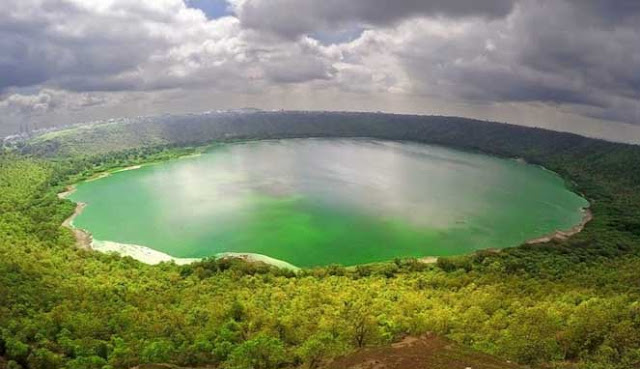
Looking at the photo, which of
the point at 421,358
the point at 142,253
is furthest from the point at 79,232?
the point at 421,358

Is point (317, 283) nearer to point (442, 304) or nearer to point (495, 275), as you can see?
point (442, 304)

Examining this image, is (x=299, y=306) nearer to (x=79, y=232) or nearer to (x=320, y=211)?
(x=79, y=232)

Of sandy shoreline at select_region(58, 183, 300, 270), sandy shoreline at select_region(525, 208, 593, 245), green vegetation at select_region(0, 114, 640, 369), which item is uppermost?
sandy shoreline at select_region(525, 208, 593, 245)

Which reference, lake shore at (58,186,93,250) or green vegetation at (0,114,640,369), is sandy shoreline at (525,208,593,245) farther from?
lake shore at (58,186,93,250)

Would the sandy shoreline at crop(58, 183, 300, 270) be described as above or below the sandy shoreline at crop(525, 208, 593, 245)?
below

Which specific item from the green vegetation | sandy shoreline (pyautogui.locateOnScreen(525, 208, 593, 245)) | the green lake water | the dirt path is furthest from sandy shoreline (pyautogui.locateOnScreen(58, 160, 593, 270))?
the dirt path

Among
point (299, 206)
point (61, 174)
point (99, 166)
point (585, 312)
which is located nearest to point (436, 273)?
point (585, 312)

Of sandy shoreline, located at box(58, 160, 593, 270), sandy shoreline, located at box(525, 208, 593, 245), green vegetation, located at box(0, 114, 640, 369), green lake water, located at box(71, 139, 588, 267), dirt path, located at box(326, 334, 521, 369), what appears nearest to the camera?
dirt path, located at box(326, 334, 521, 369)
